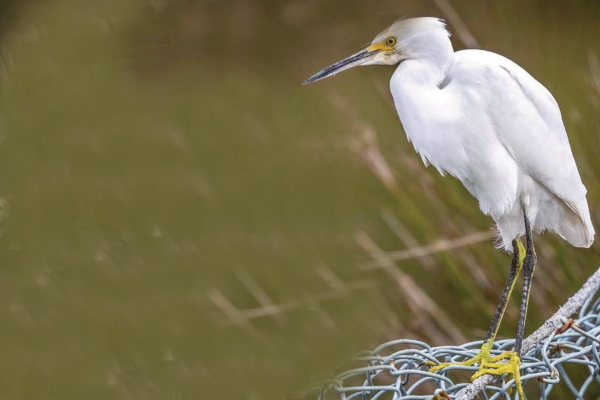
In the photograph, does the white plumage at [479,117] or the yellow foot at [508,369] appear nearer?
the yellow foot at [508,369]

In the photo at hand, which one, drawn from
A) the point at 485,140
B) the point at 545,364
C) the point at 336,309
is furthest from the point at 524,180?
the point at 336,309

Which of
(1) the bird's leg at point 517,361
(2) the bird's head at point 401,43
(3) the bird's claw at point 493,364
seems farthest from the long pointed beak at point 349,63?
(3) the bird's claw at point 493,364

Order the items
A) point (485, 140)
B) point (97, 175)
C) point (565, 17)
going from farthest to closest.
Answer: point (97, 175) < point (565, 17) < point (485, 140)

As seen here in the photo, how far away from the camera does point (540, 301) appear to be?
157cm

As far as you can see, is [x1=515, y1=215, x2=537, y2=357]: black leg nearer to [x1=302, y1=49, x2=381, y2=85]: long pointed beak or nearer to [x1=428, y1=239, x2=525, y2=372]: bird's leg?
[x1=428, y1=239, x2=525, y2=372]: bird's leg

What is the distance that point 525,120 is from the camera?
4.04ft

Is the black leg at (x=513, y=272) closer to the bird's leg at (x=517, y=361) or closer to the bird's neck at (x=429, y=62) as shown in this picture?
the bird's leg at (x=517, y=361)

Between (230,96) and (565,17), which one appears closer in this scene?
(565,17)

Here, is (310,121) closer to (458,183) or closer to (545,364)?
(458,183)

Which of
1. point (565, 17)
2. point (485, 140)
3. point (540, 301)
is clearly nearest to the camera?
point (485, 140)

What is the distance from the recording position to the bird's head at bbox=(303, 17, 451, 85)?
3.97 feet

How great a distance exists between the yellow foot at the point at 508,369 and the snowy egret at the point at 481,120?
6 centimetres

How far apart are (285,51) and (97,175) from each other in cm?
87

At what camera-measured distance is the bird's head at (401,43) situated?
1210 mm
